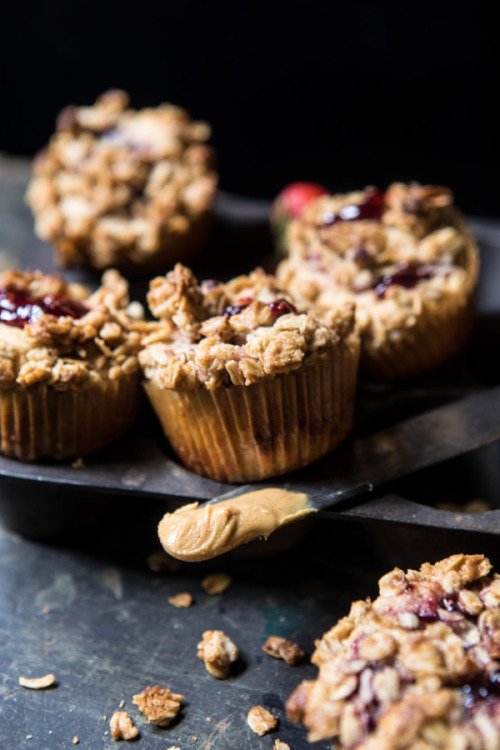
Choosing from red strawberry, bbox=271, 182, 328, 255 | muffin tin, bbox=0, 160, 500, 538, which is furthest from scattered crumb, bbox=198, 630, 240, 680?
red strawberry, bbox=271, 182, 328, 255

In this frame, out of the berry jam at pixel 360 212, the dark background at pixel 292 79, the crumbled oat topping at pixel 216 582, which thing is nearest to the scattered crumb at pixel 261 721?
the crumbled oat topping at pixel 216 582

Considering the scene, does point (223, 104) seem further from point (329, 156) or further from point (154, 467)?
point (154, 467)

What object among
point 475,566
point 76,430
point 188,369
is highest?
point 188,369

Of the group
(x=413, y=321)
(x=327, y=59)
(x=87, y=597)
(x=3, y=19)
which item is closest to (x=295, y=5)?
(x=327, y=59)

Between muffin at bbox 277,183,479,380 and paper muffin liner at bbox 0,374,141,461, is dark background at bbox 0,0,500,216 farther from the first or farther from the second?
paper muffin liner at bbox 0,374,141,461

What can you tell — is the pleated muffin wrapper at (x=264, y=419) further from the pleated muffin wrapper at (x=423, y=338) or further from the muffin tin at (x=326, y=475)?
the pleated muffin wrapper at (x=423, y=338)

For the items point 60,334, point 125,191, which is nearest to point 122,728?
point 60,334

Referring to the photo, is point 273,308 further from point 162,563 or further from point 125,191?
point 125,191
